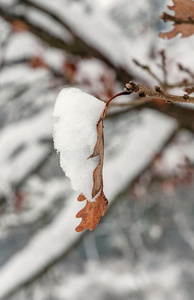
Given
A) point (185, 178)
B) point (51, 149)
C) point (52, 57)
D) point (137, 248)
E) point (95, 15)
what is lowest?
point (137, 248)

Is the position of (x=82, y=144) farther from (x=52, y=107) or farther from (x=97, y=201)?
(x=52, y=107)

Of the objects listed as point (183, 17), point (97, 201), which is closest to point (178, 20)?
point (183, 17)

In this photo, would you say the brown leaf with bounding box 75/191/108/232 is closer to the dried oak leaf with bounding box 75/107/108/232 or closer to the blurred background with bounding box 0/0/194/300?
the dried oak leaf with bounding box 75/107/108/232

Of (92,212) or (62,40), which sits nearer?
(92,212)

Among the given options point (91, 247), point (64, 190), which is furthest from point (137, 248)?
point (64, 190)

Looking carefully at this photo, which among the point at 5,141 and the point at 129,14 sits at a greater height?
the point at 129,14

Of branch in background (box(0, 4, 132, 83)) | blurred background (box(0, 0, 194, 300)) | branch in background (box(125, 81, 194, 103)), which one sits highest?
branch in background (box(125, 81, 194, 103))

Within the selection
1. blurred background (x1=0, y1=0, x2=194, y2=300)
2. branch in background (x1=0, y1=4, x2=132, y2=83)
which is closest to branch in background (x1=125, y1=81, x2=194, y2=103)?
blurred background (x1=0, y1=0, x2=194, y2=300)

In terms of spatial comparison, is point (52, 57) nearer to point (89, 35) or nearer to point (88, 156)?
point (89, 35)
